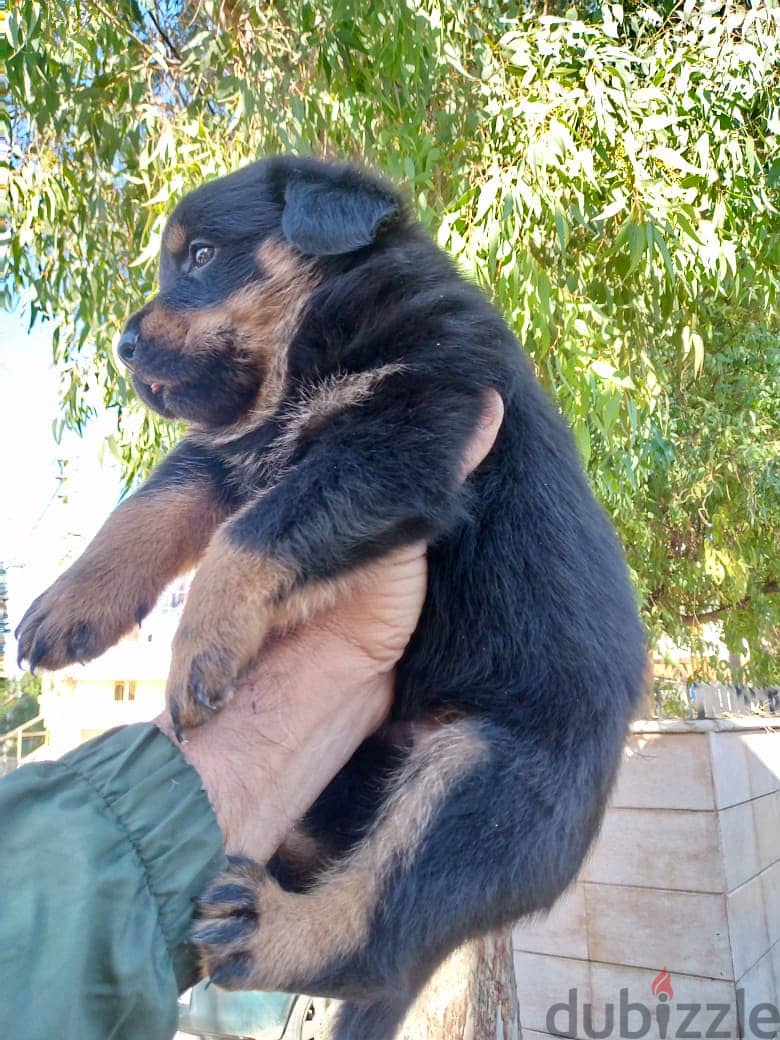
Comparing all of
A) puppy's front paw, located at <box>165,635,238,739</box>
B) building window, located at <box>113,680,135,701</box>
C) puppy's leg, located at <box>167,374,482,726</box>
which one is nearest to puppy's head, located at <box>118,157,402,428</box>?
puppy's leg, located at <box>167,374,482,726</box>

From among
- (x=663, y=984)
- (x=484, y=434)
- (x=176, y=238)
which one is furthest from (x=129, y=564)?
(x=663, y=984)

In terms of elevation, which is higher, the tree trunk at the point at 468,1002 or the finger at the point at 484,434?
the finger at the point at 484,434

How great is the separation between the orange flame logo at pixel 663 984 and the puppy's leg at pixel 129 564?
17.4ft

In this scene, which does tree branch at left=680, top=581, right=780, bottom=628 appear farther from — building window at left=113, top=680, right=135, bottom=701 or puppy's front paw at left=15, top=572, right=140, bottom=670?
A: puppy's front paw at left=15, top=572, right=140, bottom=670

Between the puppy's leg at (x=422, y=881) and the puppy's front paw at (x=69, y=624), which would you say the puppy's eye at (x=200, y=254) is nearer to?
A: the puppy's front paw at (x=69, y=624)

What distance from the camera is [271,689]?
6.34 feet

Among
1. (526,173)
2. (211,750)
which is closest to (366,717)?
→ (211,750)

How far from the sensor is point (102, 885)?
1.26m

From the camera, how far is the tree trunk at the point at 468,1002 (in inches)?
169

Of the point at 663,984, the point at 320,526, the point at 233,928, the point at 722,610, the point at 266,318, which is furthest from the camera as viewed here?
the point at 722,610

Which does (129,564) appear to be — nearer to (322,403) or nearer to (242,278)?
(322,403)

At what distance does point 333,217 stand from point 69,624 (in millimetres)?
1157

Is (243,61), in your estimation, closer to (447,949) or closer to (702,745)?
(447,949)

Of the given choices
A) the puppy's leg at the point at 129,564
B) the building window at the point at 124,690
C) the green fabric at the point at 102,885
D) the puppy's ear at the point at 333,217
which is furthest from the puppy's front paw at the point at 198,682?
the building window at the point at 124,690
